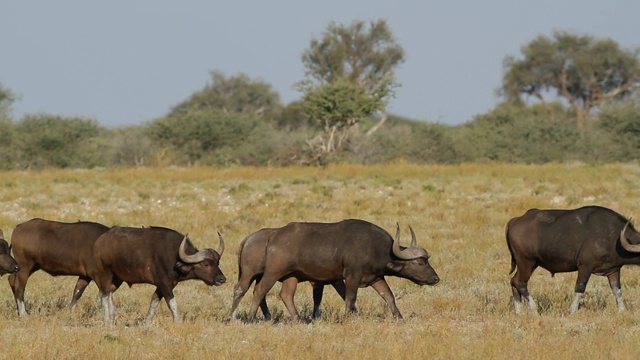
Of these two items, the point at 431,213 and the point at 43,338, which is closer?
the point at 43,338

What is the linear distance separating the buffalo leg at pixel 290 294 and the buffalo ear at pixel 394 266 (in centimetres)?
127

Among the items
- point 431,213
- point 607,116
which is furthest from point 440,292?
point 607,116

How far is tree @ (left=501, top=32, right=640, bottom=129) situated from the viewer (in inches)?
3044

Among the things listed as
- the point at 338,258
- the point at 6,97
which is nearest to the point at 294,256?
the point at 338,258

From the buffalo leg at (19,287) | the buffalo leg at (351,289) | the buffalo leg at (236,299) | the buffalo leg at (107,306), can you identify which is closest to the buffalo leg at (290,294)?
the buffalo leg at (236,299)

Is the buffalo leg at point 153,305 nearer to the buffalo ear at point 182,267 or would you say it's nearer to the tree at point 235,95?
the buffalo ear at point 182,267

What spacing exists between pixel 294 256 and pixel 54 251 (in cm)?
344

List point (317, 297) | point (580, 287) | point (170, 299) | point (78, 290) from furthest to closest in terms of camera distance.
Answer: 1. point (78, 290)
2. point (317, 297)
3. point (580, 287)
4. point (170, 299)

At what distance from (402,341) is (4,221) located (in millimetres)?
17027

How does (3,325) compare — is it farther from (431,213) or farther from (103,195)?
(103,195)

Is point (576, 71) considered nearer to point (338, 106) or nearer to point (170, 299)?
point (338, 106)

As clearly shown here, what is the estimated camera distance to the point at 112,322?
1323cm

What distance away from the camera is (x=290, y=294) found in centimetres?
1403

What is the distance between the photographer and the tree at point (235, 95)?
93.9 meters
